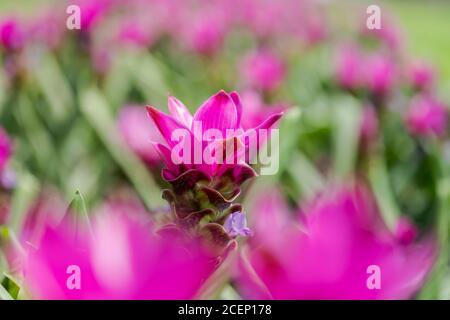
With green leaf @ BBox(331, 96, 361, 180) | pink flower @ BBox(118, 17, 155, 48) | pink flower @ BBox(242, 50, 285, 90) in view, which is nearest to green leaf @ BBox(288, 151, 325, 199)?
green leaf @ BBox(331, 96, 361, 180)

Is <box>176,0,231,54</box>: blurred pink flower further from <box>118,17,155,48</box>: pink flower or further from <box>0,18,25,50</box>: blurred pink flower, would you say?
<box>0,18,25,50</box>: blurred pink flower

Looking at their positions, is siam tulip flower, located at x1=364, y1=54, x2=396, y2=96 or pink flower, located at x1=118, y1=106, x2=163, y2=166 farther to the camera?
siam tulip flower, located at x1=364, y1=54, x2=396, y2=96

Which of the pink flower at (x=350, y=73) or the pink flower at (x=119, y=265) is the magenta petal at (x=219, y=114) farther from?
the pink flower at (x=350, y=73)

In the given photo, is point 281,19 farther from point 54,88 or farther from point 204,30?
point 54,88

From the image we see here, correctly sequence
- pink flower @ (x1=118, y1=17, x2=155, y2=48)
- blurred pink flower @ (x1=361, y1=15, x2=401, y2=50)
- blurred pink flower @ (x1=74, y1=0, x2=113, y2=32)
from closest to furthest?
blurred pink flower @ (x1=74, y1=0, x2=113, y2=32) < pink flower @ (x1=118, y1=17, x2=155, y2=48) < blurred pink flower @ (x1=361, y1=15, x2=401, y2=50)

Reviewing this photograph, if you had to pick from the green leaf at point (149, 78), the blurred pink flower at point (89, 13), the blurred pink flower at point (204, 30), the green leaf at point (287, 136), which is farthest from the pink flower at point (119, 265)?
the blurred pink flower at point (204, 30)
